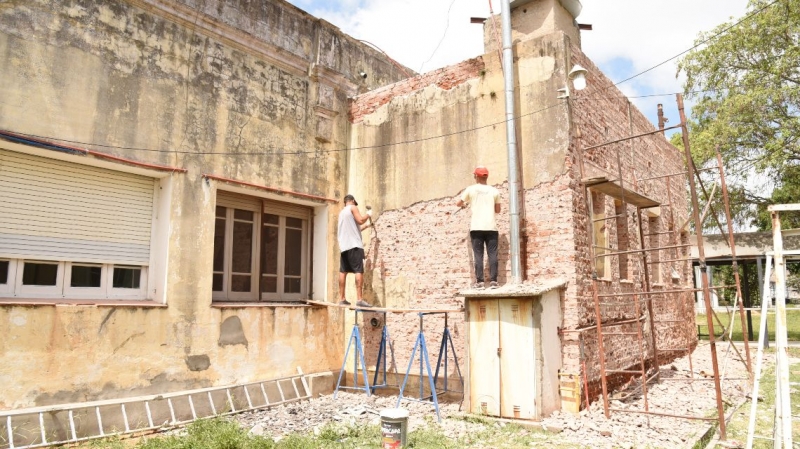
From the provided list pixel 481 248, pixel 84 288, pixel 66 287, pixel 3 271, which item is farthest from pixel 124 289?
pixel 481 248

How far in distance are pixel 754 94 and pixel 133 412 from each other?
17.7m

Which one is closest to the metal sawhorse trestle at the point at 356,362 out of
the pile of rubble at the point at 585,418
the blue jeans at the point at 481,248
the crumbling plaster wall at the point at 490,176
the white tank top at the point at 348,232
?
the pile of rubble at the point at 585,418

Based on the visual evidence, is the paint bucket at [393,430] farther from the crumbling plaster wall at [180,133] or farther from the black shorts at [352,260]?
the black shorts at [352,260]

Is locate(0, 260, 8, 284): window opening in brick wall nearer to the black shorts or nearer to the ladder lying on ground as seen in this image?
the ladder lying on ground

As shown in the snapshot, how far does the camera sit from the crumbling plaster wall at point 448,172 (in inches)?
296

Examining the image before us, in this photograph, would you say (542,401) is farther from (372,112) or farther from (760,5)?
(760,5)

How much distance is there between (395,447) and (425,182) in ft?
14.6

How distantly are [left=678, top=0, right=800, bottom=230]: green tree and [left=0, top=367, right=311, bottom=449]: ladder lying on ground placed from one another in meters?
13.8

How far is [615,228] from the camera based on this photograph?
9.48 m

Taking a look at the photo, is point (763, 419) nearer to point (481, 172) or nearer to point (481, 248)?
point (481, 248)

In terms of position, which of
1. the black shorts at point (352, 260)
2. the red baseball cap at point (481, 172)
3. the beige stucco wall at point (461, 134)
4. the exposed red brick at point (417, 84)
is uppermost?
the exposed red brick at point (417, 84)

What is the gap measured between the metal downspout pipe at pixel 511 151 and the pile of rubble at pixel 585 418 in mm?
1935

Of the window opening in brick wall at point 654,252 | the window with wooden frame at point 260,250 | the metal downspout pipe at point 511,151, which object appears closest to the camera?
the metal downspout pipe at point 511,151

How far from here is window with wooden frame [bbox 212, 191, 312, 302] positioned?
323 inches
